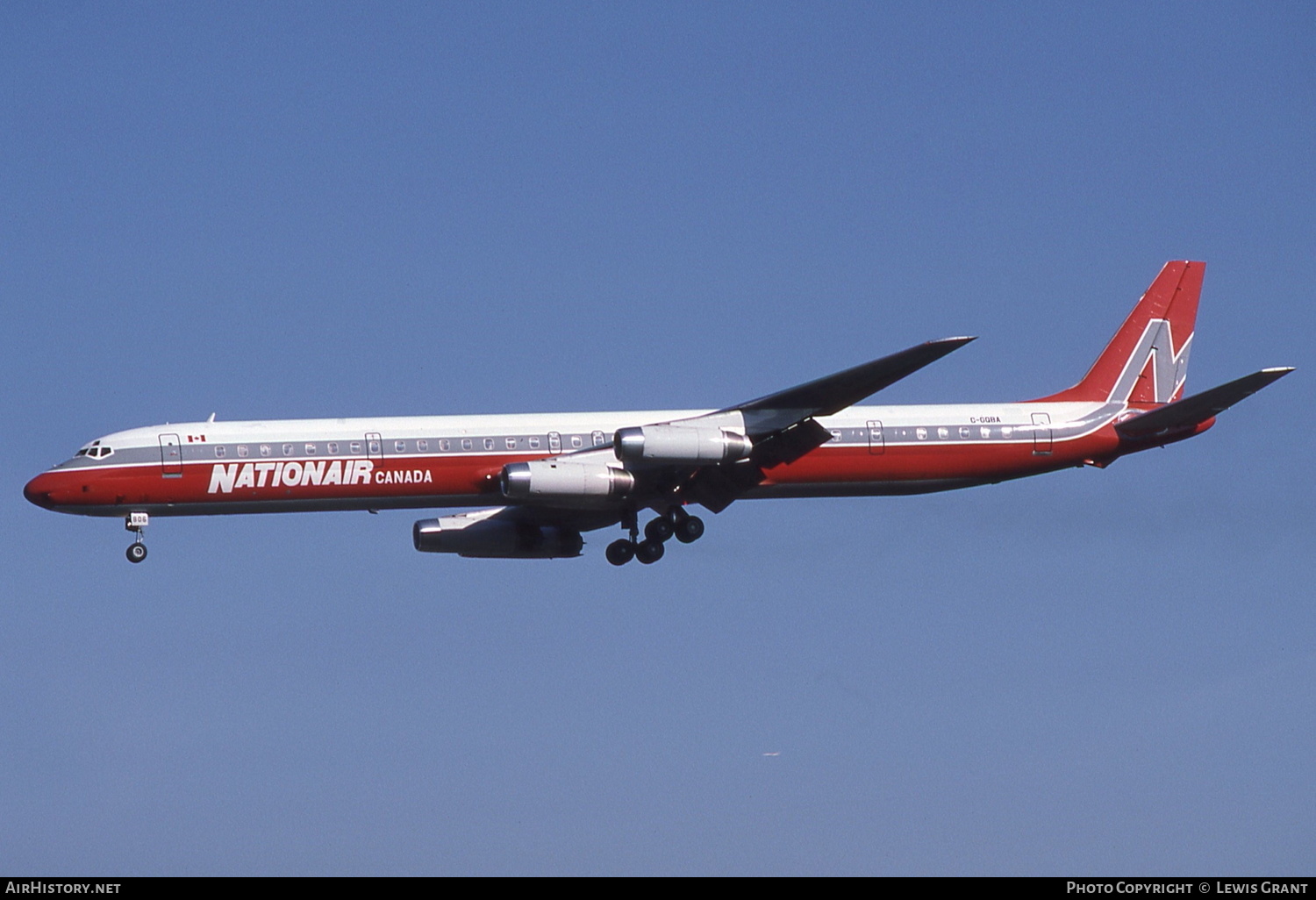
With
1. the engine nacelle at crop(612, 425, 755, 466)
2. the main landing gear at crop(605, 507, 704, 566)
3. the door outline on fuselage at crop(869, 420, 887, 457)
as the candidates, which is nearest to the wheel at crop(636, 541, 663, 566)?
the main landing gear at crop(605, 507, 704, 566)

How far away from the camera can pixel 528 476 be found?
46.7 meters

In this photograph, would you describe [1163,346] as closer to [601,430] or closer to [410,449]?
[601,430]

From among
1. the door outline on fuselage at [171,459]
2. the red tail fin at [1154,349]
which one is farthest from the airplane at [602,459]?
the red tail fin at [1154,349]

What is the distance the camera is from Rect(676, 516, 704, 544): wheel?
50.4 meters

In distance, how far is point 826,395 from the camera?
48.4 m

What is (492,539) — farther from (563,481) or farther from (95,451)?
(95,451)

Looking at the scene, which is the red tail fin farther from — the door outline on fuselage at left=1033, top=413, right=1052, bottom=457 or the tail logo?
the door outline on fuselage at left=1033, top=413, right=1052, bottom=457

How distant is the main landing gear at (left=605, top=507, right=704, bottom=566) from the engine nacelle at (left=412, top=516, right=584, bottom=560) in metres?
3.36

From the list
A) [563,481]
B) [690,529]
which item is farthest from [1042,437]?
[563,481]

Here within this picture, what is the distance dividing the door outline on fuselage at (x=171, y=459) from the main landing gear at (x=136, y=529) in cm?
134

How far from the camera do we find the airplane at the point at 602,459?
157 ft

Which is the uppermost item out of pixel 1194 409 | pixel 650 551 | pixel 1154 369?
pixel 1154 369

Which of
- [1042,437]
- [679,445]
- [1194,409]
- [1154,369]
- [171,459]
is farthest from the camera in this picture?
[1154,369]

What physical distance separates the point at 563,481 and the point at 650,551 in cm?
475
